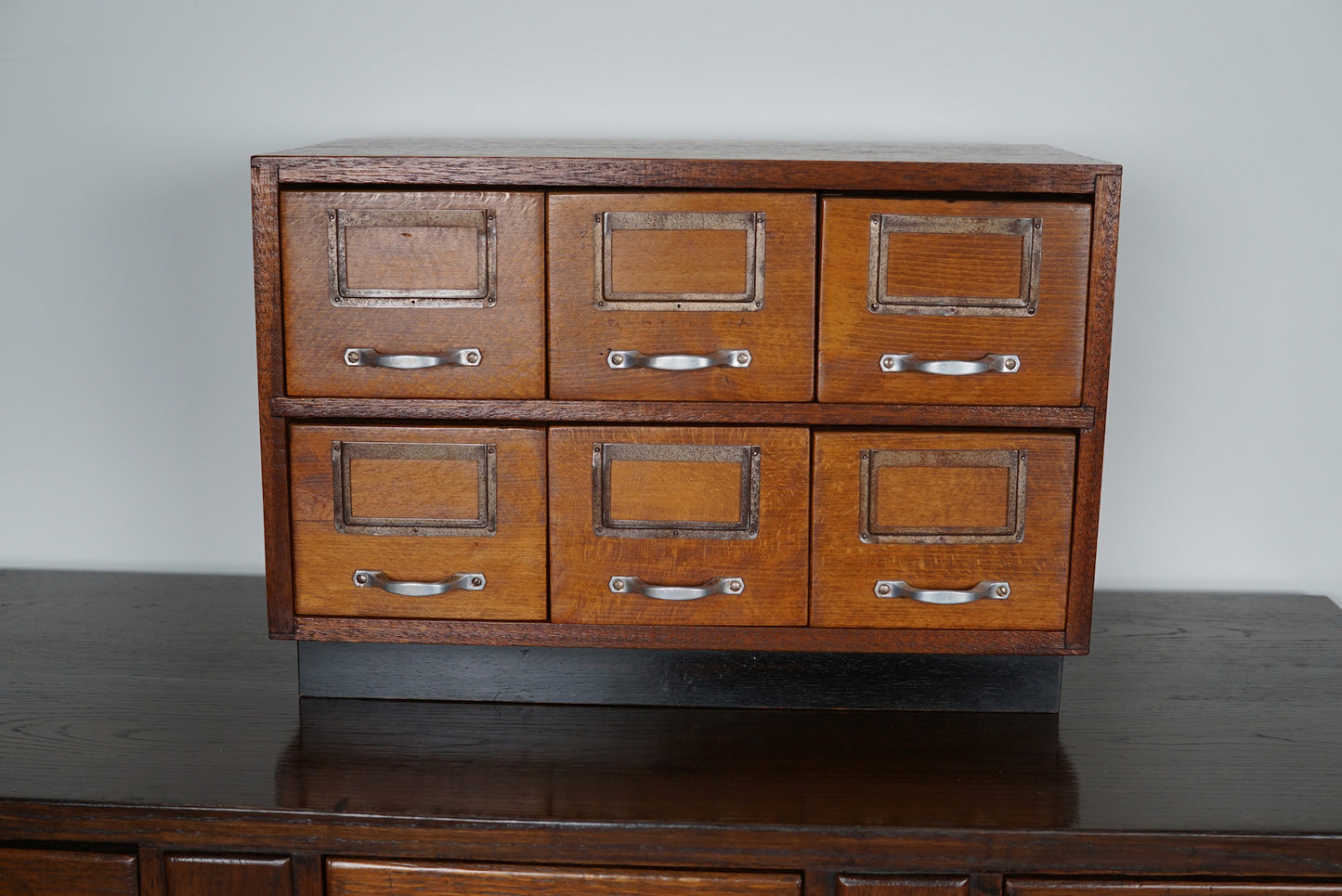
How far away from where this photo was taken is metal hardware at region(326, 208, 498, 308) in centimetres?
138

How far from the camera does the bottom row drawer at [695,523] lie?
141cm

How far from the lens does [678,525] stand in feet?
4.69

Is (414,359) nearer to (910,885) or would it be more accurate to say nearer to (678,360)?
(678,360)

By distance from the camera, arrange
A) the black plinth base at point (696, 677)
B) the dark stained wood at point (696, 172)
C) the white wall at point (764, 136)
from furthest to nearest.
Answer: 1. the white wall at point (764, 136)
2. the black plinth base at point (696, 677)
3. the dark stained wood at point (696, 172)

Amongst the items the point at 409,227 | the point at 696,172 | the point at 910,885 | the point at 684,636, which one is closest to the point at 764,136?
the point at 696,172

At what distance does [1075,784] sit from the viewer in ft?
4.33

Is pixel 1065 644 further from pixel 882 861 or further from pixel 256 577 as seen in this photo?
pixel 256 577

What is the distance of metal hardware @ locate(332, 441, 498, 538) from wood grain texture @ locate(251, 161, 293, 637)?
0.06m

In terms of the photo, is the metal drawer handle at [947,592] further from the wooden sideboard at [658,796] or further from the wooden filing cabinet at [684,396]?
the wooden sideboard at [658,796]

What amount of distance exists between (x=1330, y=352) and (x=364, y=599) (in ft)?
4.62

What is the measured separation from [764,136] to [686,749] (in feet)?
2.92

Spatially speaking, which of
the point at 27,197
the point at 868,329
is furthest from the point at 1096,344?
the point at 27,197

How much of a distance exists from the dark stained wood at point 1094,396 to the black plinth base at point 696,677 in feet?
0.32

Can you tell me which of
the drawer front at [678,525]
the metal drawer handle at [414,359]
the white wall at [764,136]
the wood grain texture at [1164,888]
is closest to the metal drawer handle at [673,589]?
the drawer front at [678,525]
